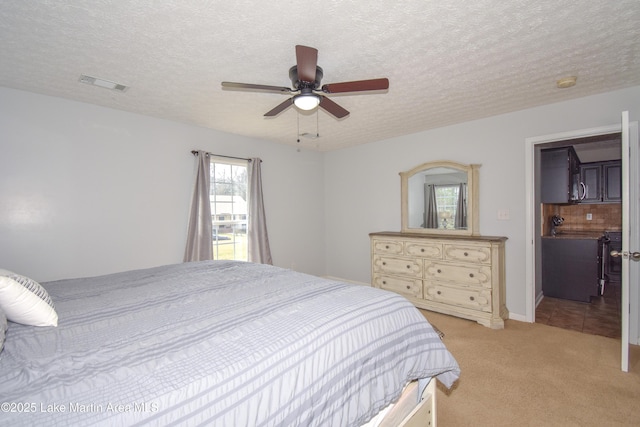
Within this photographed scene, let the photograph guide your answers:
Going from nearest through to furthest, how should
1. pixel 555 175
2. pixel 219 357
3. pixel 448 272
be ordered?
pixel 219 357, pixel 448 272, pixel 555 175

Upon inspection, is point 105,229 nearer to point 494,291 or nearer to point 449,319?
point 449,319

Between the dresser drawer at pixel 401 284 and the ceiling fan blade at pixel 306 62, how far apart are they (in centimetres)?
291

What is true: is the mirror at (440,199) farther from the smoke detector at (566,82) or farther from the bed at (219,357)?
the bed at (219,357)

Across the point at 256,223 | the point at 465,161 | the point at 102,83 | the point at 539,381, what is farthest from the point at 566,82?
the point at 102,83

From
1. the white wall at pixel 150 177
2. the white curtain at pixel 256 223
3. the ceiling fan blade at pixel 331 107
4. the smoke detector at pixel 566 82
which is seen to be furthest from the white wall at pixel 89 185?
the smoke detector at pixel 566 82

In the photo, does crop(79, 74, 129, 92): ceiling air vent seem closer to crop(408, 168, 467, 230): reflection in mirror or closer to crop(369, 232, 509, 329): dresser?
crop(369, 232, 509, 329): dresser

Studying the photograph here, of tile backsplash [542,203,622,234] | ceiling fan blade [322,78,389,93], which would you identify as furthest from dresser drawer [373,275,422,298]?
tile backsplash [542,203,622,234]

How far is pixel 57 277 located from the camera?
9.15ft

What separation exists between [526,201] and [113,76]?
14.2 feet

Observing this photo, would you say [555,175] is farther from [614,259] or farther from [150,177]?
[150,177]

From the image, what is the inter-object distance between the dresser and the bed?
1915 mm

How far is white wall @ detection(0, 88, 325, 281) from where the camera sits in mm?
2611

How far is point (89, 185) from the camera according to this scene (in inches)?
117

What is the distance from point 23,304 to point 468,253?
3.66 metres
